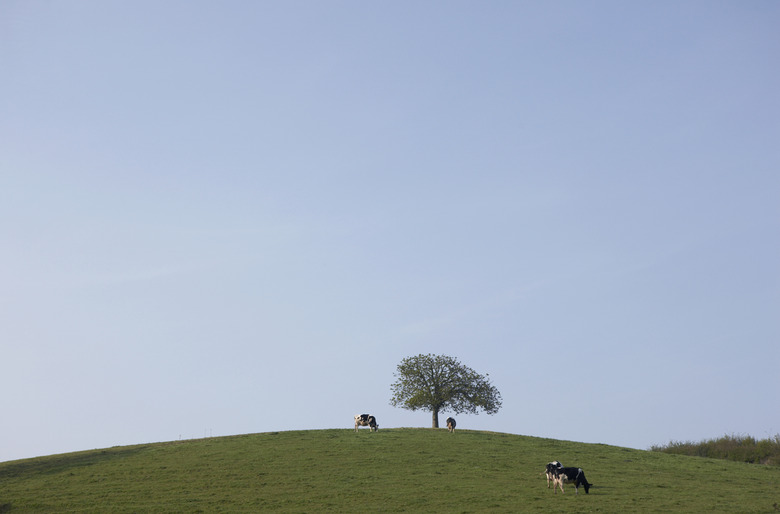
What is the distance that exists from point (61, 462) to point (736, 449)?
58160mm

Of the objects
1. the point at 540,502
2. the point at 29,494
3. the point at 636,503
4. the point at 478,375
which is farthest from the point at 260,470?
the point at 478,375

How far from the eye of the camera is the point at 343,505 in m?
35.2

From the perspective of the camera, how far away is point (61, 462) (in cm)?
5075

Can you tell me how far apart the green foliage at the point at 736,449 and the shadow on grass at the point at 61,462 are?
51507mm

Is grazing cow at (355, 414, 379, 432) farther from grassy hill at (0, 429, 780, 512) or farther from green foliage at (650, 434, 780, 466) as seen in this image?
green foliage at (650, 434, 780, 466)

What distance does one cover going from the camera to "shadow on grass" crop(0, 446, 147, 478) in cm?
4806

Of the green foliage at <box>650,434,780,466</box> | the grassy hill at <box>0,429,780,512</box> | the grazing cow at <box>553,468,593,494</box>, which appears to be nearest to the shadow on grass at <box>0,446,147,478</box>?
the grassy hill at <box>0,429,780,512</box>

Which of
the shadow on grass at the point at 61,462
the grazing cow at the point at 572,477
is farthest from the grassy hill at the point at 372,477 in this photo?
the grazing cow at the point at 572,477

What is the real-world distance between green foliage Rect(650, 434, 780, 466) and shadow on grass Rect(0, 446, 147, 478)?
51507 mm

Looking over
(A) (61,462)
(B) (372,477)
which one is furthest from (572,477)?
Result: (A) (61,462)

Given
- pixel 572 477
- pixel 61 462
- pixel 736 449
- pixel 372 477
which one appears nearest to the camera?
pixel 572 477

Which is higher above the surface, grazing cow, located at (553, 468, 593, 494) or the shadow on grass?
the shadow on grass

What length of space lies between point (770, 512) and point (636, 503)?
632cm

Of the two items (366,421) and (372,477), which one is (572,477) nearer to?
(372,477)
